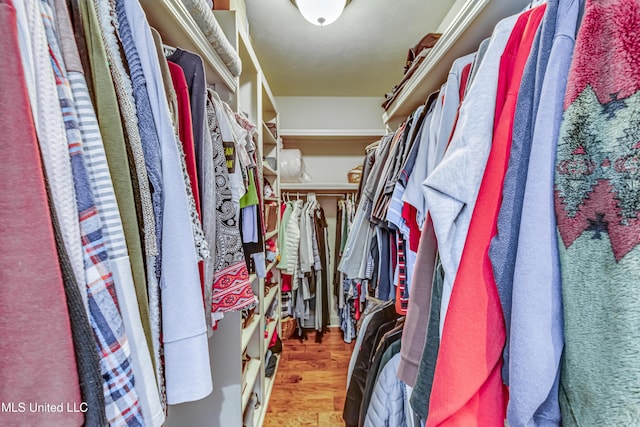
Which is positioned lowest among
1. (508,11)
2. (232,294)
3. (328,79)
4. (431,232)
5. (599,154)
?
(232,294)

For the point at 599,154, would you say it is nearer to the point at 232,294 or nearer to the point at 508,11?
the point at 508,11

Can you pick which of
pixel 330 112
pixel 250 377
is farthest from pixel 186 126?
pixel 330 112

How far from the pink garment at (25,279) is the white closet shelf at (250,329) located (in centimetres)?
96

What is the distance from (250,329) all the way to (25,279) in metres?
1.17

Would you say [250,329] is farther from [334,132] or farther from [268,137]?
[334,132]

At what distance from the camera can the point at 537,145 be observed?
0.35 m

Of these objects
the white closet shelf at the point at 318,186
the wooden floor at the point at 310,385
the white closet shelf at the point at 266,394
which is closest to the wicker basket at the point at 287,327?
the wooden floor at the point at 310,385

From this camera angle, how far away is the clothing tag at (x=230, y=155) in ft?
2.69

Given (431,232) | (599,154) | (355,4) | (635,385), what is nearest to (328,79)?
(355,4)

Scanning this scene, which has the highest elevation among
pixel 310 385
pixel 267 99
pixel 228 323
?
pixel 267 99

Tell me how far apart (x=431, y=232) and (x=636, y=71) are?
13.2 inches

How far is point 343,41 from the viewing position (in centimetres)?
169

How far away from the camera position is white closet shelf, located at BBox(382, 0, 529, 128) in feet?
1.84

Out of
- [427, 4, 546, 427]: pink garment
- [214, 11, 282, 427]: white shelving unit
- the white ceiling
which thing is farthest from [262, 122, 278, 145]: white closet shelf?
[427, 4, 546, 427]: pink garment
